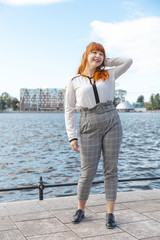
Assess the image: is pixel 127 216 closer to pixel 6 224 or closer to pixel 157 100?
pixel 6 224

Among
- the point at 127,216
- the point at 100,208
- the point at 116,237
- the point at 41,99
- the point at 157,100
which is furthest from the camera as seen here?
the point at 41,99

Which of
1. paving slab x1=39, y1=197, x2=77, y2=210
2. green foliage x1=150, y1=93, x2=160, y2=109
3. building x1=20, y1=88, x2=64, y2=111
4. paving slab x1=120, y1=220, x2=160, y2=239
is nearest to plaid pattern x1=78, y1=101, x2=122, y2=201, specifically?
paving slab x1=120, y1=220, x2=160, y2=239

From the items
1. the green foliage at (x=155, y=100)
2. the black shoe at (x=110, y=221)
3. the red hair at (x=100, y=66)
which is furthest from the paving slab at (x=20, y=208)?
the green foliage at (x=155, y=100)

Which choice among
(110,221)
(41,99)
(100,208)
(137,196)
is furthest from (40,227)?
(41,99)

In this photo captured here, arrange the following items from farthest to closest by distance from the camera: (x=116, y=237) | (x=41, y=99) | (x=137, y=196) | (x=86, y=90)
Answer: (x=41, y=99), (x=137, y=196), (x=86, y=90), (x=116, y=237)

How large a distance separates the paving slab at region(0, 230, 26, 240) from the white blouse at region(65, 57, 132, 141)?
41.3 inches

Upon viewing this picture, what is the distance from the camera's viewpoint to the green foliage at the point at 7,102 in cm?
16731

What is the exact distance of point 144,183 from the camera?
9141 millimetres

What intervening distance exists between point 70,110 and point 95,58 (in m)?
0.60

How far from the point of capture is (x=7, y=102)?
6590 inches

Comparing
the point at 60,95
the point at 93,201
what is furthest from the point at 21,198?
the point at 60,95

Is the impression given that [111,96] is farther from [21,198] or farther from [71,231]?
[21,198]

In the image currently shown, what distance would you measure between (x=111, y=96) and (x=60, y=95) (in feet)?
570

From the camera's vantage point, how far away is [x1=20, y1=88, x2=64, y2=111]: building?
174 meters
